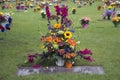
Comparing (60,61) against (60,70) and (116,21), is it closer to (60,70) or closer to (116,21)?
(60,70)

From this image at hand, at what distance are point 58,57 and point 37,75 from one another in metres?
0.83

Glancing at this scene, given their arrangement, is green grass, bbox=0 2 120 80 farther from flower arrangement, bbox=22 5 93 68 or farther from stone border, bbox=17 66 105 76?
flower arrangement, bbox=22 5 93 68

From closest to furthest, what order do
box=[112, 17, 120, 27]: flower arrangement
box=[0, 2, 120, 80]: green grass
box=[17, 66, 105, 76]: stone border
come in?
box=[0, 2, 120, 80]: green grass → box=[17, 66, 105, 76]: stone border → box=[112, 17, 120, 27]: flower arrangement

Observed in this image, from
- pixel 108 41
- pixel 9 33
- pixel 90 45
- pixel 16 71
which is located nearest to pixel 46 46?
pixel 16 71

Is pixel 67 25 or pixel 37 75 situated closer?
pixel 37 75

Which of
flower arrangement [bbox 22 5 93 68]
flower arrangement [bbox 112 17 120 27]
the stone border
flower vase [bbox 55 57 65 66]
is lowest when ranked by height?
flower arrangement [bbox 112 17 120 27]

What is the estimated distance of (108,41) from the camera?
11.4 m

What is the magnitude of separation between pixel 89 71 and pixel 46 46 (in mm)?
1289

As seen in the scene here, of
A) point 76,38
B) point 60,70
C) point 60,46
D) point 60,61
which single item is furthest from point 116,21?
point 60,70

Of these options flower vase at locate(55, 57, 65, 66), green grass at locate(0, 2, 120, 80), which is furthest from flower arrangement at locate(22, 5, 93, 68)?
green grass at locate(0, 2, 120, 80)

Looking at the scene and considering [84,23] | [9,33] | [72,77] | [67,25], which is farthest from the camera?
[84,23]

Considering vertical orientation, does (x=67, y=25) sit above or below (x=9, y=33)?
above

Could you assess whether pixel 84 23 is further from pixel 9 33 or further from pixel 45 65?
pixel 45 65

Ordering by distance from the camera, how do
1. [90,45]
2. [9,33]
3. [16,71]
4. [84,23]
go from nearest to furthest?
[16,71] < [90,45] < [9,33] < [84,23]
